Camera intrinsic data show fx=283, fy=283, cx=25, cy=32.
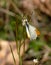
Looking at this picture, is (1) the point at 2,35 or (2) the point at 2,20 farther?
(2) the point at 2,20

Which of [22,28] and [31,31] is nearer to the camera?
[31,31]

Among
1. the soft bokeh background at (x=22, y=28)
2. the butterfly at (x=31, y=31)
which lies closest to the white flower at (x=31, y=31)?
the butterfly at (x=31, y=31)

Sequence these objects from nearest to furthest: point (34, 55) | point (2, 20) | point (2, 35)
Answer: point (34, 55)
point (2, 35)
point (2, 20)

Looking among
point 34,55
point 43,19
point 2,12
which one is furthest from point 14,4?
point 34,55

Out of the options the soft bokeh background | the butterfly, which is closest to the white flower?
the butterfly

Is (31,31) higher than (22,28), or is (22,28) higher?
(31,31)

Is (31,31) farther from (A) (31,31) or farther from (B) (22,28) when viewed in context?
(B) (22,28)

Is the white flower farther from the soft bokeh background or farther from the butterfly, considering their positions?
the soft bokeh background

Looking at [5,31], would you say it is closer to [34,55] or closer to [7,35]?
[7,35]

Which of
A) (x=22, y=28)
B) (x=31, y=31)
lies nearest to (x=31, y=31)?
(x=31, y=31)
